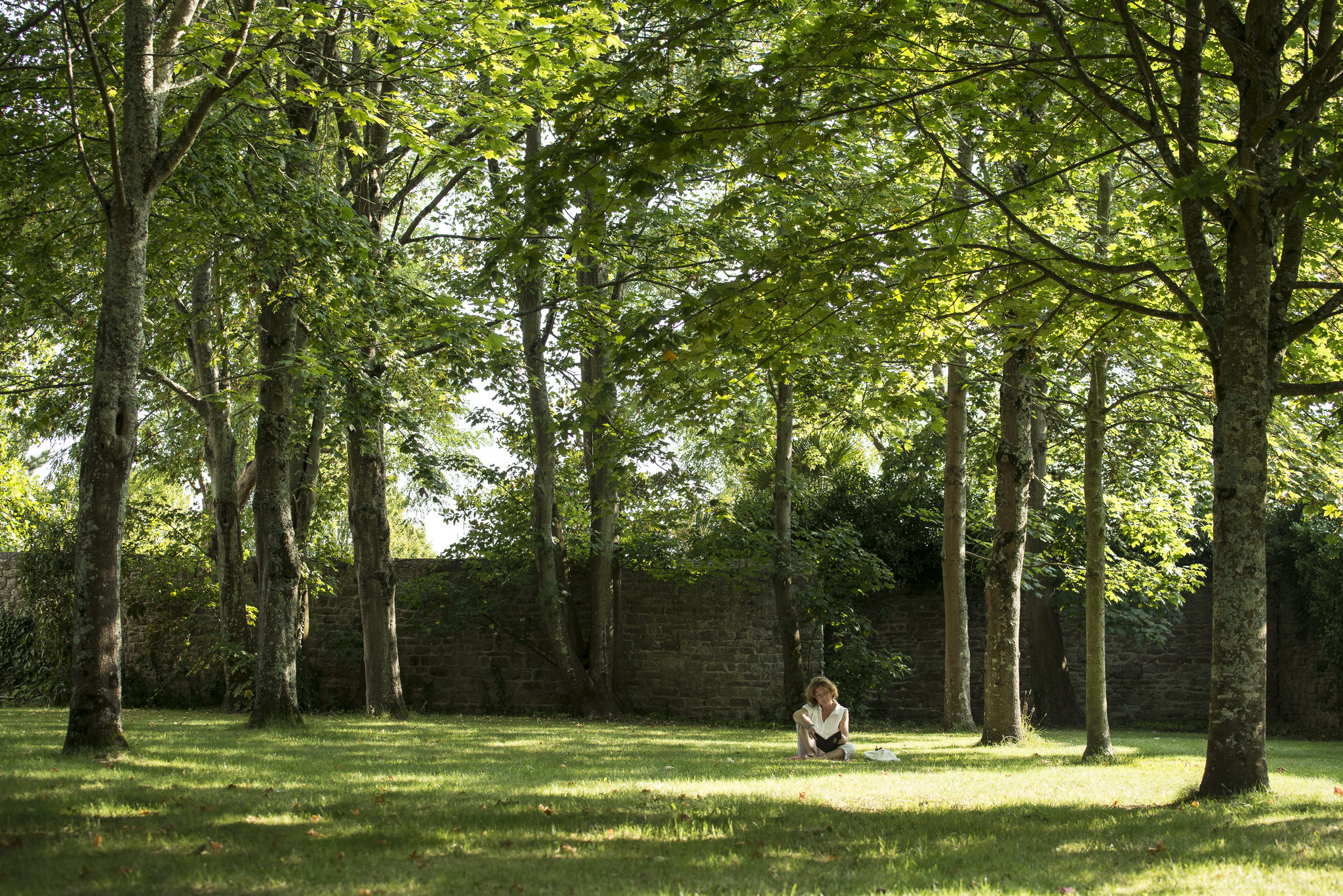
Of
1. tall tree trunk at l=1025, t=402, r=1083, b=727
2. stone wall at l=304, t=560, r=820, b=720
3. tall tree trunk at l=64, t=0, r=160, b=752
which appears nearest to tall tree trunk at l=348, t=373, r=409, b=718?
stone wall at l=304, t=560, r=820, b=720

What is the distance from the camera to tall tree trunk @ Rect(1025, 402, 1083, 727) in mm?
17812

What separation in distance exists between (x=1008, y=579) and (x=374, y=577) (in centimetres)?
801

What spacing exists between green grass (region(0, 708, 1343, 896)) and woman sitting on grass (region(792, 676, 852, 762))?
489 mm

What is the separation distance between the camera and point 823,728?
9.16 meters

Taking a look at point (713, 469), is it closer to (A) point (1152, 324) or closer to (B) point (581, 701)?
(B) point (581, 701)

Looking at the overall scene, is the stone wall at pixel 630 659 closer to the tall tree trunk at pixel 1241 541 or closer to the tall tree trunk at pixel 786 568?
the tall tree trunk at pixel 786 568

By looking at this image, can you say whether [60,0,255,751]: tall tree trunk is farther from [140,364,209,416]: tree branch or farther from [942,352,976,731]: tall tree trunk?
[942,352,976,731]: tall tree trunk

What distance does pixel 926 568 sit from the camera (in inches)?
741

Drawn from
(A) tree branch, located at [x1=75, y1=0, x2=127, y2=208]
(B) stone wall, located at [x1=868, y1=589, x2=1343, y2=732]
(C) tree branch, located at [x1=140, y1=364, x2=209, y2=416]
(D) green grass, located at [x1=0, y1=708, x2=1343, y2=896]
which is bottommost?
(B) stone wall, located at [x1=868, y1=589, x2=1343, y2=732]

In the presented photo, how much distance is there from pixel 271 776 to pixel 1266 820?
5.93 meters

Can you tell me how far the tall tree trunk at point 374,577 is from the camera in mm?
13328

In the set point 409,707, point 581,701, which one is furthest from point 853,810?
point 409,707

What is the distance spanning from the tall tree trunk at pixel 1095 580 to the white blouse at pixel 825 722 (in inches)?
87.9

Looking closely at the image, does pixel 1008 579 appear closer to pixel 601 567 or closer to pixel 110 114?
pixel 601 567
